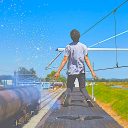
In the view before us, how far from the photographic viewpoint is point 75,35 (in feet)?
35.9

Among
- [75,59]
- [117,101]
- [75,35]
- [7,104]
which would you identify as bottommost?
[117,101]

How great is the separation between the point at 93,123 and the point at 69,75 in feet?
12.7

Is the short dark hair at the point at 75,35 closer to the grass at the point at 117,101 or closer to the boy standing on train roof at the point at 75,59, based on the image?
the boy standing on train roof at the point at 75,59

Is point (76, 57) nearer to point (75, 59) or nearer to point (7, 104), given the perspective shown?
point (75, 59)

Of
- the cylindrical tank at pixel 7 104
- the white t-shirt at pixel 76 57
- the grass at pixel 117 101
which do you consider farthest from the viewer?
the grass at pixel 117 101

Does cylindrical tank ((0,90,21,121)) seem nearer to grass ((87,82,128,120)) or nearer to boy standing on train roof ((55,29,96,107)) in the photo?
boy standing on train roof ((55,29,96,107))

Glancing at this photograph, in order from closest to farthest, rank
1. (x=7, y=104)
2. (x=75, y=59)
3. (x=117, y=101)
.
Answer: (x=75, y=59), (x=7, y=104), (x=117, y=101)

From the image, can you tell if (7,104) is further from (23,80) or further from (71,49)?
(23,80)

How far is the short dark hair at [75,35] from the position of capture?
10930mm

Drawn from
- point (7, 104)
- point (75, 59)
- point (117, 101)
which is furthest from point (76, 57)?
point (117, 101)

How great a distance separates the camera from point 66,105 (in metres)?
11.6

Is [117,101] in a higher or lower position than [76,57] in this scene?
lower

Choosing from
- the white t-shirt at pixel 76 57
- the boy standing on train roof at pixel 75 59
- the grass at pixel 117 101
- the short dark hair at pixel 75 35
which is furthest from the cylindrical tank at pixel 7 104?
the grass at pixel 117 101

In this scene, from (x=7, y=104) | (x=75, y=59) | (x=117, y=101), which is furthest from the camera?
(x=117, y=101)
